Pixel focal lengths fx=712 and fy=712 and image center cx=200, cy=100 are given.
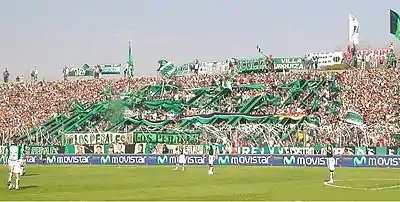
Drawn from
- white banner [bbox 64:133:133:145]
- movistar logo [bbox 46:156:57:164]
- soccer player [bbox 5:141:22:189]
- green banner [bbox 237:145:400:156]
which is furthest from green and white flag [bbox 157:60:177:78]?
soccer player [bbox 5:141:22:189]

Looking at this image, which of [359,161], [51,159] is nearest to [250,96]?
[51,159]

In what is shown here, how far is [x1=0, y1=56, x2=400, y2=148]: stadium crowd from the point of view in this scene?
72812 millimetres

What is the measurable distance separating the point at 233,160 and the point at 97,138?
1664 centimetres

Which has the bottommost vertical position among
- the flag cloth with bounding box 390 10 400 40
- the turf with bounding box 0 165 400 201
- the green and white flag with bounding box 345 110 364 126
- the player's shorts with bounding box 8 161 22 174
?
the turf with bounding box 0 165 400 201

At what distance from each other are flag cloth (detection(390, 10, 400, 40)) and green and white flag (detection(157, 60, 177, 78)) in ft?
113

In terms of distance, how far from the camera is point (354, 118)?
241ft

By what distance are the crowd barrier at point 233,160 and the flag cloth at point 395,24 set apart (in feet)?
80.8

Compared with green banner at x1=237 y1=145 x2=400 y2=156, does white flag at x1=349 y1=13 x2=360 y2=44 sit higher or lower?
higher

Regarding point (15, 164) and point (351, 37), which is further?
point (351, 37)

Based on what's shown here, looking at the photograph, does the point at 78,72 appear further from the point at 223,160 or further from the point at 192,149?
the point at 223,160

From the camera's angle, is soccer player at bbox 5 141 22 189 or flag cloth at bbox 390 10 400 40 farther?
flag cloth at bbox 390 10 400 40

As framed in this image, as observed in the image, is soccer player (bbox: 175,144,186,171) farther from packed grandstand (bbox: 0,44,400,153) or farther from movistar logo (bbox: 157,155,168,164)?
packed grandstand (bbox: 0,44,400,153)

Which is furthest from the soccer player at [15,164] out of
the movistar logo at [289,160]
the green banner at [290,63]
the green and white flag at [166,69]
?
the green banner at [290,63]

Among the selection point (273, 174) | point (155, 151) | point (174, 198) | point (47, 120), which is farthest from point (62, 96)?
point (174, 198)
